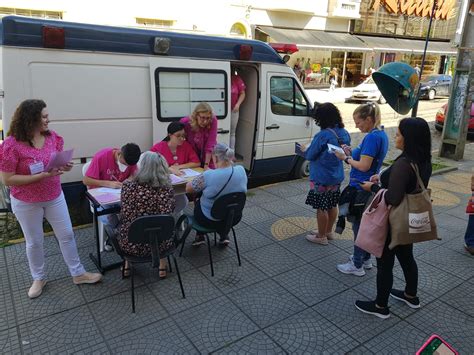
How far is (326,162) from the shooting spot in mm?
4289

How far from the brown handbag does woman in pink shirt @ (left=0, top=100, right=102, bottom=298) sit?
8.80 ft

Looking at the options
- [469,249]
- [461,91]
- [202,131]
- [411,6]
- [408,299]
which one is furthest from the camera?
[411,6]

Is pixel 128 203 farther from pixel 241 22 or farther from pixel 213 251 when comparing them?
pixel 241 22

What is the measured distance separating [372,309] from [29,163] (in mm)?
3110

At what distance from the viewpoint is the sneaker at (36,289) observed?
137 inches

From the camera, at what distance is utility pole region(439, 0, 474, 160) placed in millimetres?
8484

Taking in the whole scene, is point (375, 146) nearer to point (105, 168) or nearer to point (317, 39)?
point (105, 168)

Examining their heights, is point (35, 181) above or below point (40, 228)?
above

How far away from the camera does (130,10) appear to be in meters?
15.4

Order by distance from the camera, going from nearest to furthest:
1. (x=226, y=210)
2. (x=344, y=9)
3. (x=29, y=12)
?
(x=226, y=210), (x=29, y=12), (x=344, y=9)

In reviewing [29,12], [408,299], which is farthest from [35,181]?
[29,12]

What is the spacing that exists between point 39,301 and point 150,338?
1139 mm

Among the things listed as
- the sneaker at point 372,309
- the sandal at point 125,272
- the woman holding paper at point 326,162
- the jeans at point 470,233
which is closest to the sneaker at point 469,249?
the jeans at point 470,233

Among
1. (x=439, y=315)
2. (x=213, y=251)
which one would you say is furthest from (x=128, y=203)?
(x=439, y=315)
